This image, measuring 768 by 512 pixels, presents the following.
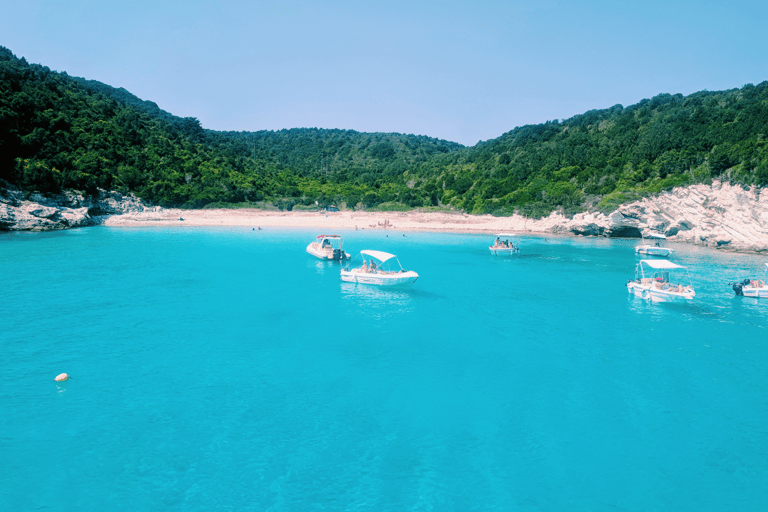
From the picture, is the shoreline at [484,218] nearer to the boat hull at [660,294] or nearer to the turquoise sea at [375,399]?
the turquoise sea at [375,399]

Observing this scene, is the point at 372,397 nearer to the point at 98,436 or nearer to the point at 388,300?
the point at 98,436

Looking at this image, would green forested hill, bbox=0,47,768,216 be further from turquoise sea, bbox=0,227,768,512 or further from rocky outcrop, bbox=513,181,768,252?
turquoise sea, bbox=0,227,768,512

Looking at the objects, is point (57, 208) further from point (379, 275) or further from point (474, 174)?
point (474, 174)

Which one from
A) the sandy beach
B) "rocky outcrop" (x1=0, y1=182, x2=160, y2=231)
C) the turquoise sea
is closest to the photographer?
the turquoise sea

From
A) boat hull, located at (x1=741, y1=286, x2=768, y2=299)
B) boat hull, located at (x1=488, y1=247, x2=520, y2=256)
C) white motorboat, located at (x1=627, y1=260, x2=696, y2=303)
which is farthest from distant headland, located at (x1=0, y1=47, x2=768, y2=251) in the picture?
white motorboat, located at (x1=627, y1=260, x2=696, y2=303)

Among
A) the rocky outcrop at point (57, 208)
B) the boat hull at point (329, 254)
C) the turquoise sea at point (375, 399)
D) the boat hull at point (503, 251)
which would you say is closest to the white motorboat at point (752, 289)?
the turquoise sea at point (375, 399)

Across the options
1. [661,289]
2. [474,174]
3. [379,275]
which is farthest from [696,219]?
[379,275]

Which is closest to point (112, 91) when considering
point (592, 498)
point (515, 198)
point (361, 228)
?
point (361, 228)
